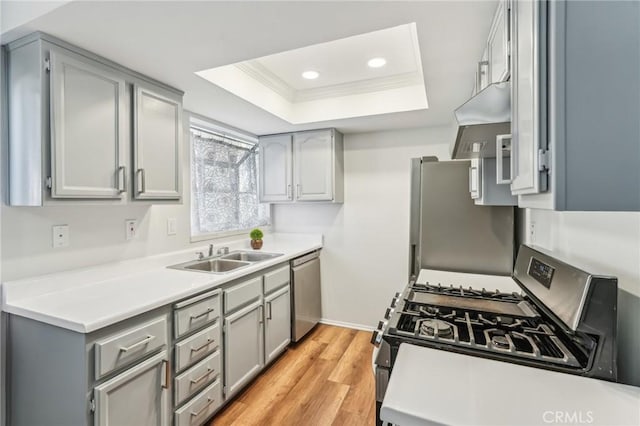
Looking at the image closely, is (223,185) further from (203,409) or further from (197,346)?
(203,409)

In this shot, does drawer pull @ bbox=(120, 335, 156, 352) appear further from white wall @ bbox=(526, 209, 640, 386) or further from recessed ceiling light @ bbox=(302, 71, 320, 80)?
recessed ceiling light @ bbox=(302, 71, 320, 80)

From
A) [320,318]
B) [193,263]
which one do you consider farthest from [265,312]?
[320,318]

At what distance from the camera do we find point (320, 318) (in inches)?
137

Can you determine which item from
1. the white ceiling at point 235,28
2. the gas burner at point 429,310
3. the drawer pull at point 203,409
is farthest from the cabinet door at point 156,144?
the gas burner at point 429,310

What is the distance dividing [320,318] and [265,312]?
1.23 meters

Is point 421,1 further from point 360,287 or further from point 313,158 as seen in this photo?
point 360,287

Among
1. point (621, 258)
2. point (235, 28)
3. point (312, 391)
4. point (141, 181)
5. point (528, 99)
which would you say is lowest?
point (312, 391)

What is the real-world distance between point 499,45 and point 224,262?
7.54 feet

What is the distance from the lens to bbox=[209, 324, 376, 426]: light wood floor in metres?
1.95

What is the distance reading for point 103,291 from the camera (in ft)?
5.30

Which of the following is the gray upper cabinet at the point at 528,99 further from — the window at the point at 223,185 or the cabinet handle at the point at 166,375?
the window at the point at 223,185

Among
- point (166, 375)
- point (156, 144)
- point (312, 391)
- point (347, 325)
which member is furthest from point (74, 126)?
point (347, 325)

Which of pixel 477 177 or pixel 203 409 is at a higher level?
pixel 477 177

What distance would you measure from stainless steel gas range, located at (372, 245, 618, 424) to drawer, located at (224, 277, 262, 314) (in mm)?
1086
